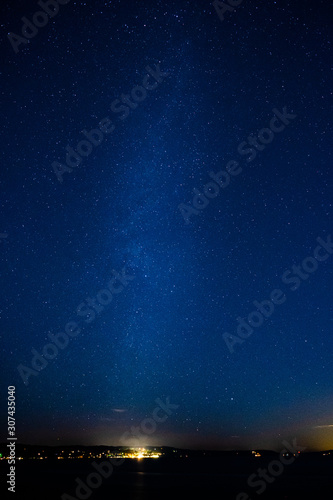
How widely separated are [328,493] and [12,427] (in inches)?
1416

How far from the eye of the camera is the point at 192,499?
37.6 meters

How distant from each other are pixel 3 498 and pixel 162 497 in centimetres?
1453

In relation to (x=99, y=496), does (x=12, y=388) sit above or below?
above

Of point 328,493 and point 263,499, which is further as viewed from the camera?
point 328,493

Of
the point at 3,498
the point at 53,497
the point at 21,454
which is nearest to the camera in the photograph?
the point at 3,498

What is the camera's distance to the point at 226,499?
36.7 metres

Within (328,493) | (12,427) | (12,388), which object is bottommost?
(328,493)

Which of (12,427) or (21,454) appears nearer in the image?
(12,427)

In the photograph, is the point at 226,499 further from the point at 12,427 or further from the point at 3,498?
the point at 12,427

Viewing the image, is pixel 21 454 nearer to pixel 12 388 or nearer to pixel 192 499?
pixel 192 499

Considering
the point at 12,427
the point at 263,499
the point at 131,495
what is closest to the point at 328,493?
the point at 263,499

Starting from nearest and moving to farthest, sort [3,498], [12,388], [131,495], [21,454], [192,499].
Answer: [12,388], [3,498], [192,499], [131,495], [21,454]

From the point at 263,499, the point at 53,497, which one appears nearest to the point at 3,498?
the point at 53,497

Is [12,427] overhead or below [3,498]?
overhead
